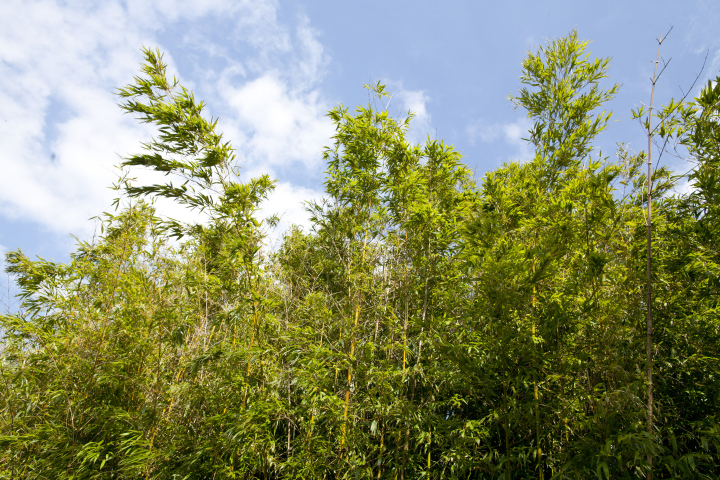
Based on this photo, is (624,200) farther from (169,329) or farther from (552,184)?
(169,329)

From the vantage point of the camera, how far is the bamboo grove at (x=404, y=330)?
275 cm

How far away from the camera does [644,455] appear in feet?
7.72

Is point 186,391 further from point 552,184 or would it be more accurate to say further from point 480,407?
point 552,184

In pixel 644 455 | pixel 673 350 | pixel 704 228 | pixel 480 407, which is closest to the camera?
pixel 644 455

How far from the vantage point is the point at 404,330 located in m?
3.75

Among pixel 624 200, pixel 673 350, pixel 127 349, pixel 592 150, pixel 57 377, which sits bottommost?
pixel 57 377

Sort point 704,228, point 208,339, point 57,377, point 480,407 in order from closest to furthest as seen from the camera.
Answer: point 704,228 → point 480,407 → point 57,377 → point 208,339

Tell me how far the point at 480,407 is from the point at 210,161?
3.59 meters

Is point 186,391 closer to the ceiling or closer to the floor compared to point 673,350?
closer to the floor

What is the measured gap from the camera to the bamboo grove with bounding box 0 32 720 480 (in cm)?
275

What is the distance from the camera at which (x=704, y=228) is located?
251 centimetres

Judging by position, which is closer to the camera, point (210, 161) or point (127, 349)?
point (210, 161)

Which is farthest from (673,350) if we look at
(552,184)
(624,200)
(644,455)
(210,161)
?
(210,161)

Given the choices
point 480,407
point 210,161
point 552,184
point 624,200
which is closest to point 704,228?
point 624,200
